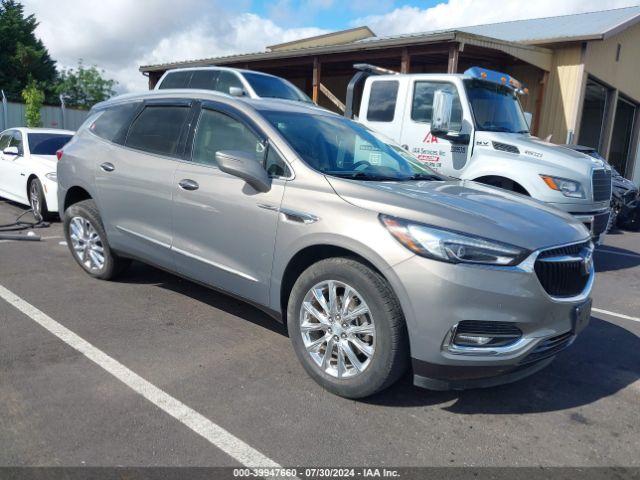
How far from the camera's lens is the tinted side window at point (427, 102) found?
706 cm

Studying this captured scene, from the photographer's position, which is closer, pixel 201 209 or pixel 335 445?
pixel 335 445

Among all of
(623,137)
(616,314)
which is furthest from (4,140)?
(623,137)

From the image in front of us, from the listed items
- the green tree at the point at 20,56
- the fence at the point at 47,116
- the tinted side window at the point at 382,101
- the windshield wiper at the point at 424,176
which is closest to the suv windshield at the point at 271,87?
the tinted side window at the point at 382,101

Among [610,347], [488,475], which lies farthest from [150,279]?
[610,347]

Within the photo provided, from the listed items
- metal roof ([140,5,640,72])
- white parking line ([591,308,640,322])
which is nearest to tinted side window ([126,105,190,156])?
white parking line ([591,308,640,322])

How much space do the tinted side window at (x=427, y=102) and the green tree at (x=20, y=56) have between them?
43322mm

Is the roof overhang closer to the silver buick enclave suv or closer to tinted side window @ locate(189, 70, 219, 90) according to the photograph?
tinted side window @ locate(189, 70, 219, 90)

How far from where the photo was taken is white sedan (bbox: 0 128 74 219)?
26.0 feet

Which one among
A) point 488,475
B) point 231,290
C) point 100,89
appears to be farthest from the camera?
point 100,89

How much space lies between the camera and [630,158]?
19.6 metres

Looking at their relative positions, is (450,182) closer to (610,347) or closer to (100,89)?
(610,347)

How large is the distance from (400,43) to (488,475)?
11.3 m

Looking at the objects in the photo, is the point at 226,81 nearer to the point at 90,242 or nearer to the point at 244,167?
the point at 90,242

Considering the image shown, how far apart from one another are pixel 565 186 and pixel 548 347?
4016 mm
